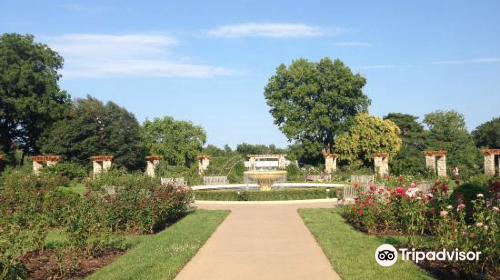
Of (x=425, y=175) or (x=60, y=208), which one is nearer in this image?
(x=60, y=208)

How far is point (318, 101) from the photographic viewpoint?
40125mm

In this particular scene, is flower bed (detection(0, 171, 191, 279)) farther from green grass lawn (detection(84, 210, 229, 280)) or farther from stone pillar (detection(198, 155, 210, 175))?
stone pillar (detection(198, 155, 210, 175))

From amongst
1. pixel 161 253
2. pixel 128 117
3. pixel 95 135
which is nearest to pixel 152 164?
pixel 95 135

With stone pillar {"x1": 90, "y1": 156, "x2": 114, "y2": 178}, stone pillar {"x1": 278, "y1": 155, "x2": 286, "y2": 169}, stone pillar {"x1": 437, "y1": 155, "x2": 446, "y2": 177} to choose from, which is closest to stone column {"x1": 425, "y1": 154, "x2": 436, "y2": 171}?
stone pillar {"x1": 437, "y1": 155, "x2": 446, "y2": 177}

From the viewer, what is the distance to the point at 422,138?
50.4 meters

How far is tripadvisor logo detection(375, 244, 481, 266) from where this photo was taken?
6.00 m

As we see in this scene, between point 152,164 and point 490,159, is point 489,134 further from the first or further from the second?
point 152,164

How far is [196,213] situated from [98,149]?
26.2 metres

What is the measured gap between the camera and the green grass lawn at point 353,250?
648 centimetres

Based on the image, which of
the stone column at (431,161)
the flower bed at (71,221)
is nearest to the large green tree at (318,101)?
the stone column at (431,161)

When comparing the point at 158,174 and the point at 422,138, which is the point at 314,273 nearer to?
the point at 158,174

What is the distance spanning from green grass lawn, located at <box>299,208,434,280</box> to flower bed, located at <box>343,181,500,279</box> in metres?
0.37

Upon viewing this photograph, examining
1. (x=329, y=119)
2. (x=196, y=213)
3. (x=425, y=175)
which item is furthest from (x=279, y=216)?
(x=329, y=119)

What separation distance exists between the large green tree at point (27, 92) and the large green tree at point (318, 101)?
1900 cm
